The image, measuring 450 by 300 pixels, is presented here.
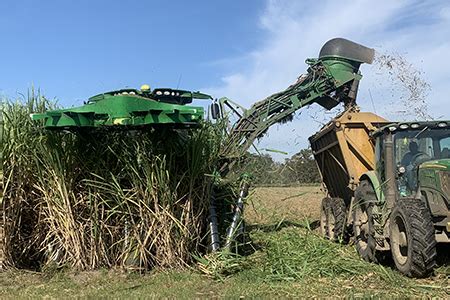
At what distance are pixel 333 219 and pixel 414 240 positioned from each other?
3.95 m

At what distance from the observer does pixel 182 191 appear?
7289 millimetres

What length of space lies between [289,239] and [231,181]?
1243mm

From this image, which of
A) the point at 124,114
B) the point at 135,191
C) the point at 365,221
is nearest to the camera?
the point at 124,114

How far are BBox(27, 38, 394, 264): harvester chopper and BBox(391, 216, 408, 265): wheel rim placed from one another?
2029 millimetres

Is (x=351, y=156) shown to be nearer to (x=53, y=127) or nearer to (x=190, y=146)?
(x=190, y=146)

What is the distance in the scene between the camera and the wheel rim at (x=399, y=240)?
6.38 metres

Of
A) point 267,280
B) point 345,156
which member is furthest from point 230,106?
point 267,280

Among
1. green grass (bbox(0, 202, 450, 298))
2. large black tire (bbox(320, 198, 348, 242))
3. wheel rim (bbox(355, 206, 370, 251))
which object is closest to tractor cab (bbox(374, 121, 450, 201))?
wheel rim (bbox(355, 206, 370, 251))

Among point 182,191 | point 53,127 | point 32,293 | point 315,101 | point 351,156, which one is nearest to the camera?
point 32,293

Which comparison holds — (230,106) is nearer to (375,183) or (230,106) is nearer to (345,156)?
(345,156)

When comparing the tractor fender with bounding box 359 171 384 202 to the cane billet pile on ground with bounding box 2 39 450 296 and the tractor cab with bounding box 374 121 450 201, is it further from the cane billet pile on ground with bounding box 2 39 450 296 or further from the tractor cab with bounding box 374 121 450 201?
the tractor cab with bounding box 374 121 450 201

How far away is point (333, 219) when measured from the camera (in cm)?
987

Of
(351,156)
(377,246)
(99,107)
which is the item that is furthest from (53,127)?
(351,156)

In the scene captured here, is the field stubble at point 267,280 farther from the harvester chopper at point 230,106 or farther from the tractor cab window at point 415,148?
the tractor cab window at point 415,148
